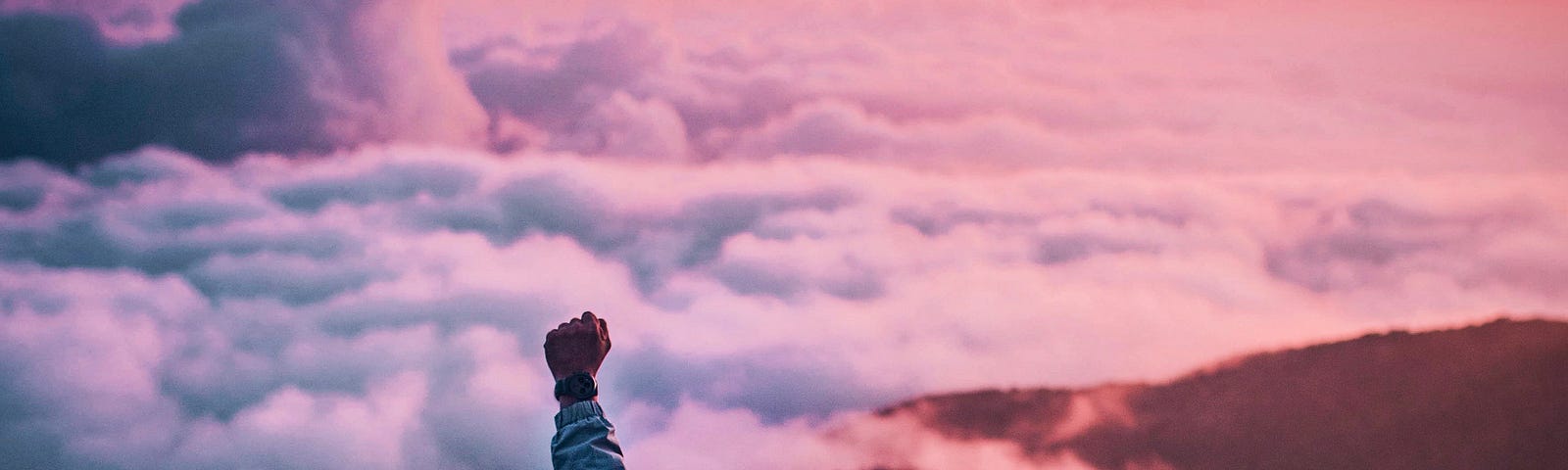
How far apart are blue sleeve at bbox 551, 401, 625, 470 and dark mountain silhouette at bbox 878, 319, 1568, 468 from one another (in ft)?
35.3

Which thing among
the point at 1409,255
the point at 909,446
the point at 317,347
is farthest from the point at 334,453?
the point at 1409,255

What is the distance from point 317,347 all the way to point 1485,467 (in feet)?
93.6

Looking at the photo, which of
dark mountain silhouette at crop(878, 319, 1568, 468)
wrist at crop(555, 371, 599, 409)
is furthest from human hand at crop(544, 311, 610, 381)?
dark mountain silhouette at crop(878, 319, 1568, 468)

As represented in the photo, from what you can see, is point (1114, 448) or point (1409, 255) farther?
point (1409, 255)

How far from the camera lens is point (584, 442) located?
188 cm

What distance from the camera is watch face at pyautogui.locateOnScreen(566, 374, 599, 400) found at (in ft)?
6.64

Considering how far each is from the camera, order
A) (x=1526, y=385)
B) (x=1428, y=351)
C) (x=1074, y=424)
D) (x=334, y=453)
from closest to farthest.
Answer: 1. (x=1526, y=385)
2. (x=1428, y=351)
3. (x=1074, y=424)
4. (x=334, y=453)

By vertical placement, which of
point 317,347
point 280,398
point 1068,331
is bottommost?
point 1068,331

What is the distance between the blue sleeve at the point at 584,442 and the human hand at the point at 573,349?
130 mm

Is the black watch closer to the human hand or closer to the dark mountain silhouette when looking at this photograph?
the human hand

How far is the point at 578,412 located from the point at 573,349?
191 millimetres

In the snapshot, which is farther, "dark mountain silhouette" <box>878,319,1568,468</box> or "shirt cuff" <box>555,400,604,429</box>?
"dark mountain silhouette" <box>878,319,1568,468</box>

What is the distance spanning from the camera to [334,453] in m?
25.2

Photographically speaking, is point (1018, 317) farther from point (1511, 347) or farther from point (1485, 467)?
point (1485, 467)
